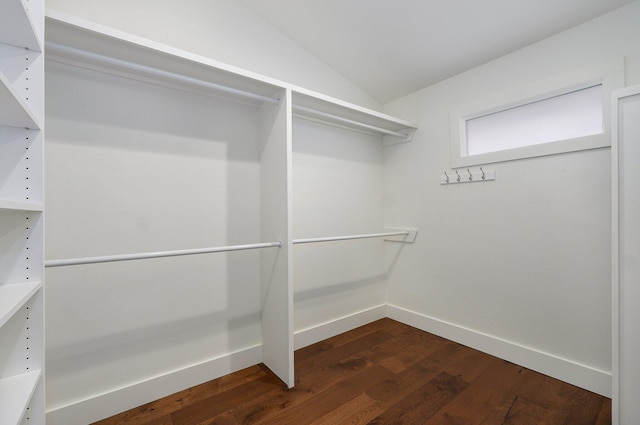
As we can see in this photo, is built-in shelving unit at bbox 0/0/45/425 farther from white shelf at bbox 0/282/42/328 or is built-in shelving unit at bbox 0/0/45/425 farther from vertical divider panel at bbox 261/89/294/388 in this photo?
vertical divider panel at bbox 261/89/294/388

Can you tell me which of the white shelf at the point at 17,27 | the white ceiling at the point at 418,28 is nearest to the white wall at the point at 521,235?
the white ceiling at the point at 418,28

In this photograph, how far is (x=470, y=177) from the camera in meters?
2.15

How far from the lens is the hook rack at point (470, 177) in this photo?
206 centimetres

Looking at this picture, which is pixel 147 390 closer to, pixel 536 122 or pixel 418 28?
pixel 418 28


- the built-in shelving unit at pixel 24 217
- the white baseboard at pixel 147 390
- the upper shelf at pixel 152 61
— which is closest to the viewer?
the built-in shelving unit at pixel 24 217

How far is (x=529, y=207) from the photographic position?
1.87 meters

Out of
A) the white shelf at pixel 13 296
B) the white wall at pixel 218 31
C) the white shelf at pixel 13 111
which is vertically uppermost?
the white wall at pixel 218 31

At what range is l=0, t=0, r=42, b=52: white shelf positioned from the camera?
73 centimetres

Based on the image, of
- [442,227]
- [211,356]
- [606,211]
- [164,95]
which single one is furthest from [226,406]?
[606,211]

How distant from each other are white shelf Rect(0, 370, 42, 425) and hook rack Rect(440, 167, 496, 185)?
2.54 m

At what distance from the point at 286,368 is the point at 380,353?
30.5 inches

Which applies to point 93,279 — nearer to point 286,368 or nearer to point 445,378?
point 286,368

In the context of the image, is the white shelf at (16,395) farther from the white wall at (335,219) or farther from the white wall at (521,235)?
the white wall at (521,235)

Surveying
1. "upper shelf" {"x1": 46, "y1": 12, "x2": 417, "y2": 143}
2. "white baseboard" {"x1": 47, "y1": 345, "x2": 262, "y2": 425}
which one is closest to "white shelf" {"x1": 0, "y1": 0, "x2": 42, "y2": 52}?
"upper shelf" {"x1": 46, "y1": 12, "x2": 417, "y2": 143}
